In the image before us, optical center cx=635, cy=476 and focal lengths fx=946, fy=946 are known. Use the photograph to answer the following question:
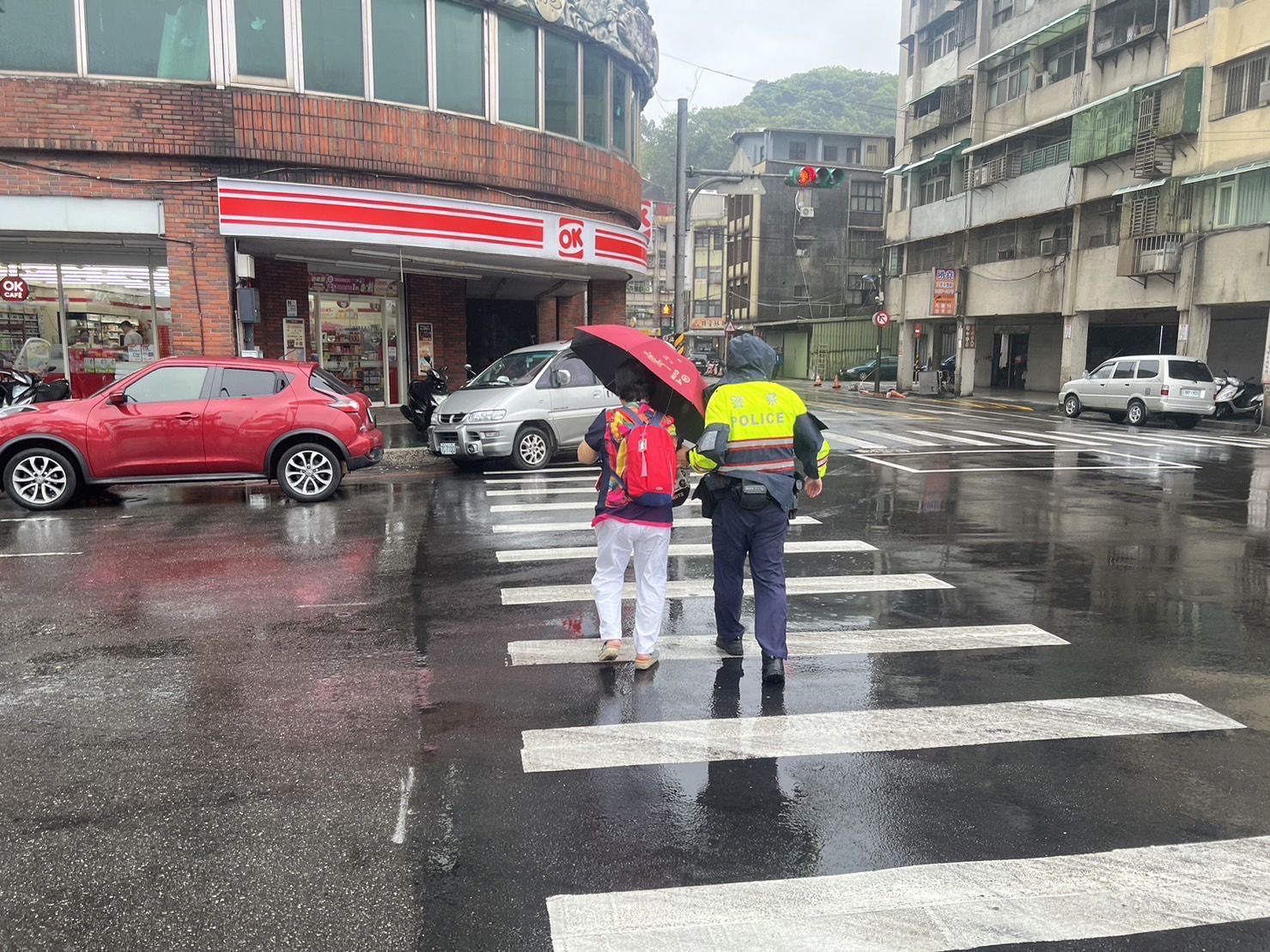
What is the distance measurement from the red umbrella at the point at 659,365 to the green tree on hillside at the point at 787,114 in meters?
64.2

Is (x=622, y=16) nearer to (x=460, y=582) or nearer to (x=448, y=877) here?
(x=460, y=582)

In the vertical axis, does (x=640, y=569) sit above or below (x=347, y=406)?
below

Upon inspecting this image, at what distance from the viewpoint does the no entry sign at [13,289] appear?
657 inches

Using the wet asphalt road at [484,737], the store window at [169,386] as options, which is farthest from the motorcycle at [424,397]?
the wet asphalt road at [484,737]

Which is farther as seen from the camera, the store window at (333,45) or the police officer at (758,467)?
the store window at (333,45)

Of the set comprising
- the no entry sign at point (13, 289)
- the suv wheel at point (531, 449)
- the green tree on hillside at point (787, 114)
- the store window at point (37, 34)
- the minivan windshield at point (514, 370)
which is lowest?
the suv wheel at point (531, 449)

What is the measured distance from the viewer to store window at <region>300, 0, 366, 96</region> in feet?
50.7

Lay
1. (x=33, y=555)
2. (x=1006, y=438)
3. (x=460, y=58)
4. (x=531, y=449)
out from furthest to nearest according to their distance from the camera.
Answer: (x=1006, y=438) < (x=460, y=58) < (x=531, y=449) < (x=33, y=555)

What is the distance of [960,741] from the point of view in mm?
4496

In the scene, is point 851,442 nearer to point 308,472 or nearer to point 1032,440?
point 1032,440

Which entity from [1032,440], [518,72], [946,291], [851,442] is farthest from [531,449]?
[946,291]

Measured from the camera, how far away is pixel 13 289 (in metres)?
16.7

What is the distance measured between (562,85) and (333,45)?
14.9 ft

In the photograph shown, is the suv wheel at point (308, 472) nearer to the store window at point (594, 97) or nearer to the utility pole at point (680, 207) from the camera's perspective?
the utility pole at point (680, 207)
